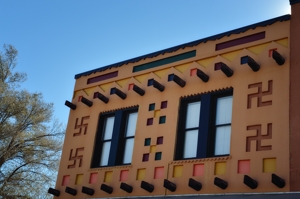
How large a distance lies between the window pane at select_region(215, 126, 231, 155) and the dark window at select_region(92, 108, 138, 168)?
2.91 m

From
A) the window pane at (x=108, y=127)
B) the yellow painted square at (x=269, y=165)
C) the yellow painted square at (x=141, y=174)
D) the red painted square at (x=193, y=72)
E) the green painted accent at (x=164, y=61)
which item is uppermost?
the green painted accent at (x=164, y=61)

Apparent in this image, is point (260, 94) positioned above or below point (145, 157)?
above

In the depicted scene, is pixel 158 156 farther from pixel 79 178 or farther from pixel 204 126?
pixel 79 178

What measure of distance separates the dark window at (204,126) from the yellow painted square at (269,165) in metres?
1.15

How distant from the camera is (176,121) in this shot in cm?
1263

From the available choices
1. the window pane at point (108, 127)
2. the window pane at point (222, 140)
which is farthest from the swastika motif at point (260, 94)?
the window pane at point (108, 127)

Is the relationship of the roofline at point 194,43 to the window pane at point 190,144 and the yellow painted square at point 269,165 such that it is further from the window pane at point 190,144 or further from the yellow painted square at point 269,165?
the yellow painted square at point 269,165

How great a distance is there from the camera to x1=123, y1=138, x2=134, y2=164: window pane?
13586mm

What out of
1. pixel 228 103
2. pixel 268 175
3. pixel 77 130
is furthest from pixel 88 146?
pixel 268 175

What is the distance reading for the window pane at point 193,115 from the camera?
40.9ft

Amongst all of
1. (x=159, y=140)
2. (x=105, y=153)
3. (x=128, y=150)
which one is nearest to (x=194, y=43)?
(x=159, y=140)

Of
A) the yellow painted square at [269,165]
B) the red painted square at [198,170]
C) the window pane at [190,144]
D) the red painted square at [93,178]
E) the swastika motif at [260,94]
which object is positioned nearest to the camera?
the yellow painted square at [269,165]

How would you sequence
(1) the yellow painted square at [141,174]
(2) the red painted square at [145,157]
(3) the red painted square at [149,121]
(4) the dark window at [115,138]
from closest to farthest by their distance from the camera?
1. (1) the yellow painted square at [141,174]
2. (2) the red painted square at [145,157]
3. (3) the red painted square at [149,121]
4. (4) the dark window at [115,138]

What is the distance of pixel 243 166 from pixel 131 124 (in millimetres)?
4284
